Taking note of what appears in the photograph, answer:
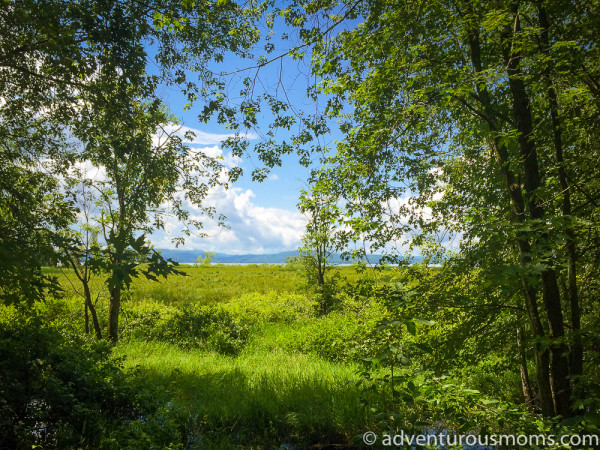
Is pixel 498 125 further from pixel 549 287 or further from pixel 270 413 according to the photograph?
pixel 270 413

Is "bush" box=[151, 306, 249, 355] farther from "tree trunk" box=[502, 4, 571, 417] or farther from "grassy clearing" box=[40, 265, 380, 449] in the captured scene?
"tree trunk" box=[502, 4, 571, 417]

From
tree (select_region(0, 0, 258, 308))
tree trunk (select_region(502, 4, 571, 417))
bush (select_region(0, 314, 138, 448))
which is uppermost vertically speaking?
tree (select_region(0, 0, 258, 308))

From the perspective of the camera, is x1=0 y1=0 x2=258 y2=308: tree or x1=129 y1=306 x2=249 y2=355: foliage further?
x1=129 y1=306 x2=249 y2=355: foliage

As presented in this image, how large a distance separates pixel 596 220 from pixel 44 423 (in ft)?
26.2

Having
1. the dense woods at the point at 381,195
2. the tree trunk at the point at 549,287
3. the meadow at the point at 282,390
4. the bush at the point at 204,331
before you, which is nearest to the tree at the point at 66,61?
the dense woods at the point at 381,195

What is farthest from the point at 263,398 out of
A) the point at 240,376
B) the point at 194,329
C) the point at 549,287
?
the point at 194,329

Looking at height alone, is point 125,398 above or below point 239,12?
below

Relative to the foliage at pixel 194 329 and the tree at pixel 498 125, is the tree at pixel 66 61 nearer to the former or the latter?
the tree at pixel 498 125

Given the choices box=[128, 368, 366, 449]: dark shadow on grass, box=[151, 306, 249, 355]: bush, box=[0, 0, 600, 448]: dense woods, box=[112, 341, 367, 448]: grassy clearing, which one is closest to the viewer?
box=[0, 0, 600, 448]: dense woods

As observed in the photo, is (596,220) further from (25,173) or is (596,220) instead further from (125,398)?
(25,173)

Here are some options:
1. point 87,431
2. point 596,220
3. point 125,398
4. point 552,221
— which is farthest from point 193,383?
point 596,220

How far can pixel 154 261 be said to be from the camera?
→ 10.2ft

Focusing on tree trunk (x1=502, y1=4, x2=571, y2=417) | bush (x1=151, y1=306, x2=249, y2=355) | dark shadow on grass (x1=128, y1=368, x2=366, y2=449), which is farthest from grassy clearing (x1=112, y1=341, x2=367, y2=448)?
tree trunk (x1=502, y1=4, x2=571, y2=417)

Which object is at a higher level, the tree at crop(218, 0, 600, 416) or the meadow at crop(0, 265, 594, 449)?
the tree at crop(218, 0, 600, 416)
